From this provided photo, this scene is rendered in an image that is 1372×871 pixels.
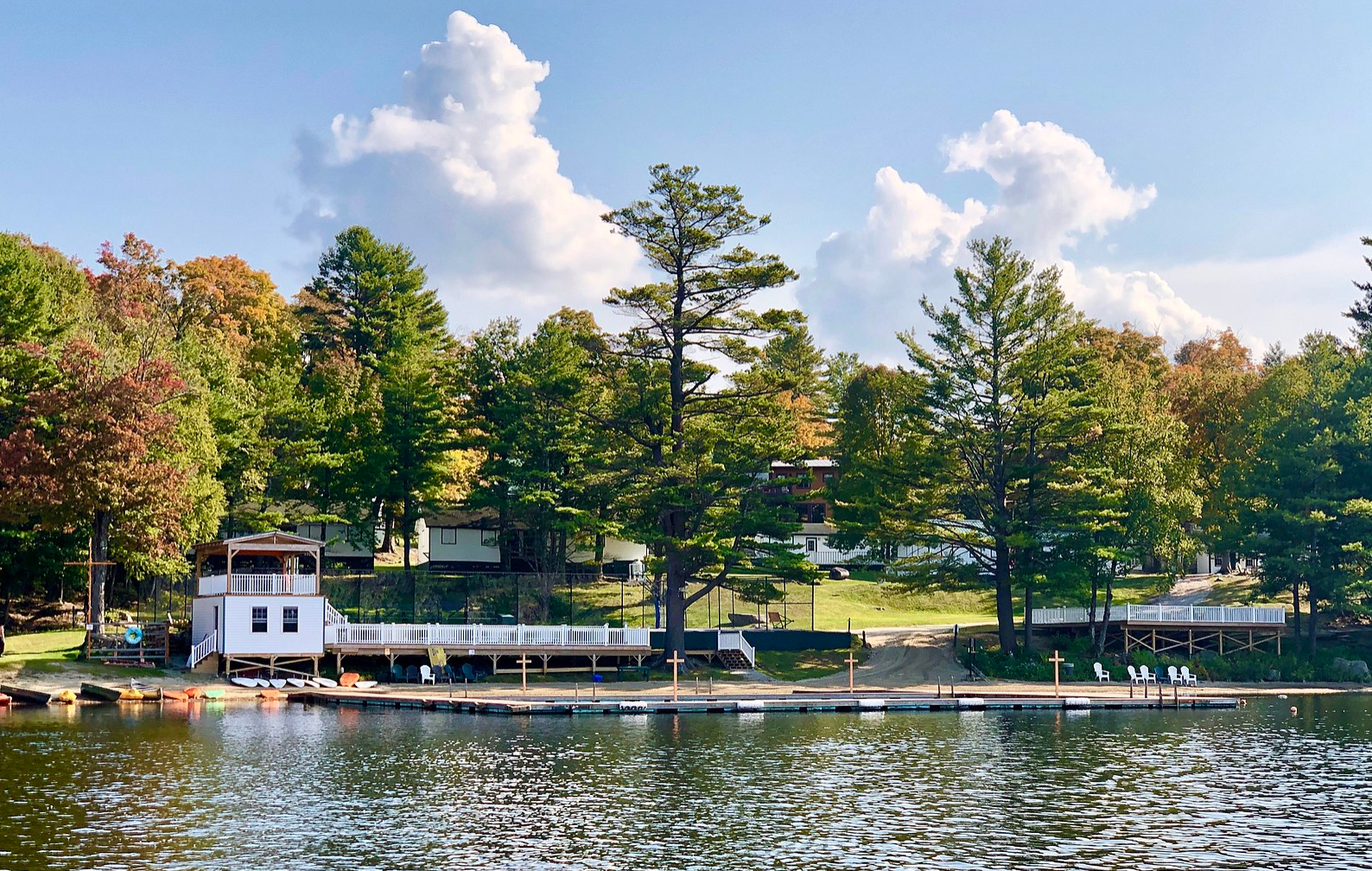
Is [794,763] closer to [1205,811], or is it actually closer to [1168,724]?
[1205,811]

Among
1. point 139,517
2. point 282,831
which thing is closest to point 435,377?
point 139,517

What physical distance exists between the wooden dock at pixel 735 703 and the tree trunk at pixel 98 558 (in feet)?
36.8

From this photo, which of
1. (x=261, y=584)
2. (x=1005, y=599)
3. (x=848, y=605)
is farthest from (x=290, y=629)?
(x=848, y=605)

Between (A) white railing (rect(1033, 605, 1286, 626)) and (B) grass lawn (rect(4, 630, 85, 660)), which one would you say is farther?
(A) white railing (rect(1033, 605, 1286, 626))

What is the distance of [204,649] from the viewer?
53.8m

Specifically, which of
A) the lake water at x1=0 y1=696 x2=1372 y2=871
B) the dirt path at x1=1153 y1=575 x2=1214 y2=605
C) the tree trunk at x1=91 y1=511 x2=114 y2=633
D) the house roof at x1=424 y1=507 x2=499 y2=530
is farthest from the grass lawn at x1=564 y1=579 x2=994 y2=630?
the lake water at x1=0 y1=696 x2=1372 y2=871

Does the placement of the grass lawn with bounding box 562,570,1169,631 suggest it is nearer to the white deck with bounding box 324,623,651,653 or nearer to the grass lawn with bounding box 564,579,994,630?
the grass lawn with bounding box 564,579,994,630

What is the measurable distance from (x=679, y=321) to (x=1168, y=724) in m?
27.3

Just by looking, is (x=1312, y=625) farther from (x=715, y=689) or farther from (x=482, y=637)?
(x=482, y=637)

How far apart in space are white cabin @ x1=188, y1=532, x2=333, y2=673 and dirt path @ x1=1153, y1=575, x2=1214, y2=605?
155ft

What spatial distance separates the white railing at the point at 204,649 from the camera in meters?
53.5

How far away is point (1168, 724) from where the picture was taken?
153ft

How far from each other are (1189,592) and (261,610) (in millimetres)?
52356

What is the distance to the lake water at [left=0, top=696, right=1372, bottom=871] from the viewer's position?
2531 cm
